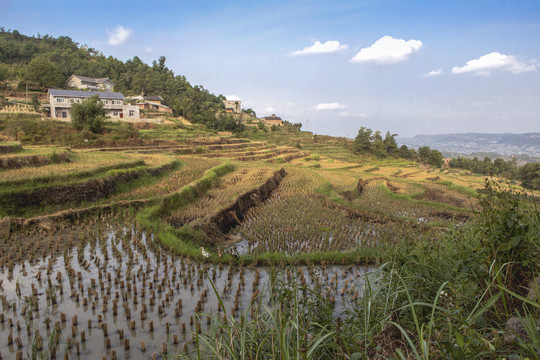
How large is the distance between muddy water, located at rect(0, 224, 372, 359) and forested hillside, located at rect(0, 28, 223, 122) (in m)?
46.5

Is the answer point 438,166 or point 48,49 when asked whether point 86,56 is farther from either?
point 438,166

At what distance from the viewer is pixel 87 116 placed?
2992 cm

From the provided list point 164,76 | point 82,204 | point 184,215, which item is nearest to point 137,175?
point 82,204

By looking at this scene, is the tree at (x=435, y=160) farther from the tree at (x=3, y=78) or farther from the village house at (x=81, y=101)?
the tree at (x=3, y=78)

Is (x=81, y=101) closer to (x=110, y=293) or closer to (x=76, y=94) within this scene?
(x=76, y=94)

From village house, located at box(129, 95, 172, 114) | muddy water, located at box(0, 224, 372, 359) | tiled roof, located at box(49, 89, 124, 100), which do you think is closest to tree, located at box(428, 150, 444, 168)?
village house, located at box(129, 95, 172, 114)

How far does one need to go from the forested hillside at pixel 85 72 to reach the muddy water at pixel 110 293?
46.5 meters

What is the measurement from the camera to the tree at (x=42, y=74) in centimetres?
4544

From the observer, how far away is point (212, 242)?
9305 mm

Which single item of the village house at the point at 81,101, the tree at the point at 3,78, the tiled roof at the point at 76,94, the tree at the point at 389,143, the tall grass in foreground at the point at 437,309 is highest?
the tree at the point at 3,78

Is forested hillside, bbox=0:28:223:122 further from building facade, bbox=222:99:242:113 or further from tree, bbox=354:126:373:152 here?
tree, bbox=354:126:373:152

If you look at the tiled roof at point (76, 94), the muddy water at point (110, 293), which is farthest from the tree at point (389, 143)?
the muddy water at point (110, 293)

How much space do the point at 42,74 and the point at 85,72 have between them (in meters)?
15.3

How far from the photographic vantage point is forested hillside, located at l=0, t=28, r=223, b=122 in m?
46.2
